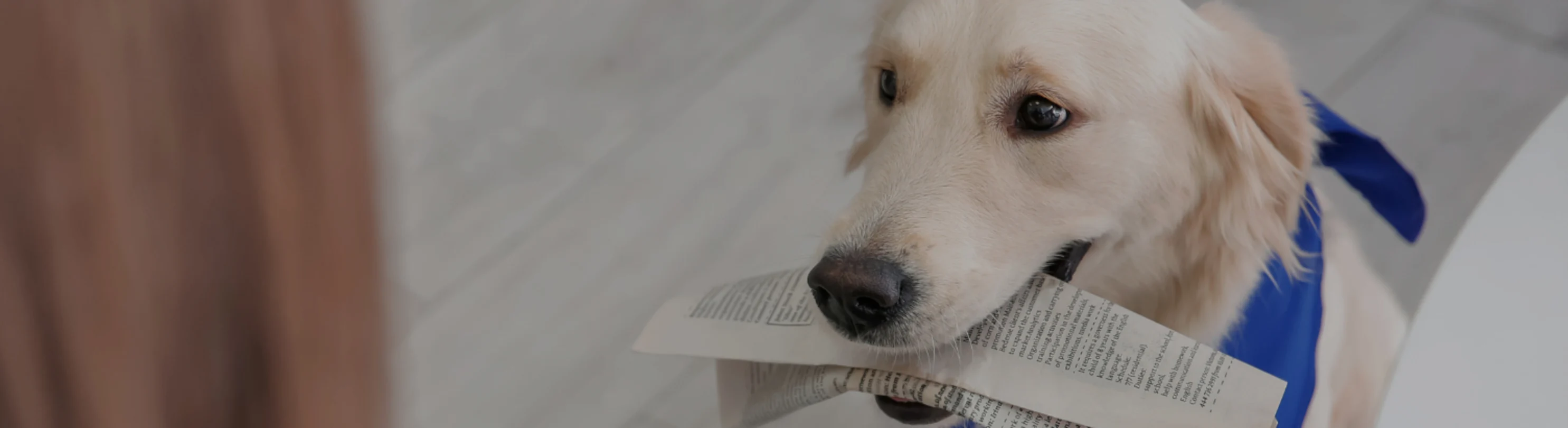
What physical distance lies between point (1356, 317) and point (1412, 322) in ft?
1.88

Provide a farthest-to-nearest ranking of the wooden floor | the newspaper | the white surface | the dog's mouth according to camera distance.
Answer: the wooden floor < the dog's mouth < the newspaper < the white surface

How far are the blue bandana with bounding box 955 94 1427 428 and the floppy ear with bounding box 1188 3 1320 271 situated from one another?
7cm

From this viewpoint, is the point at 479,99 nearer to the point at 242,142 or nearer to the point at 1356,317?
the point at 1356,317

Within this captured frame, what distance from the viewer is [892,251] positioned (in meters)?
0.94

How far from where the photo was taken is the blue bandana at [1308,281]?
1.10m

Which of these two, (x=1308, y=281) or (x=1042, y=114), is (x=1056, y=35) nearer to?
(x=1042, y=114)

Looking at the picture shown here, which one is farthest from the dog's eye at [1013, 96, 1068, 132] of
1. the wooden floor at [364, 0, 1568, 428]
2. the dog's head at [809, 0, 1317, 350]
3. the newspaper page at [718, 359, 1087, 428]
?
the wooden floor at [364, 0, 1568, 428]

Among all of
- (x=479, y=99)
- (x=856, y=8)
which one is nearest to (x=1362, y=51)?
(x=856, y=8)

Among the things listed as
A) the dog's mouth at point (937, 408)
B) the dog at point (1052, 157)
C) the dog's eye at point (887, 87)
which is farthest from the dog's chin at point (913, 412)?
the dog's eye at point (887, 87)

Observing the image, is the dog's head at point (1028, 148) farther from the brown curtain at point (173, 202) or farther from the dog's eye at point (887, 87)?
the brown curtain at point (173, 202)

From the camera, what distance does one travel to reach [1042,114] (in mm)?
954

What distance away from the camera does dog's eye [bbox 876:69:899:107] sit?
3.49 ft

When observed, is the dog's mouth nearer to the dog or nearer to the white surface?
the dog

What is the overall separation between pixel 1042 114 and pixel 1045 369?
0.75ft
